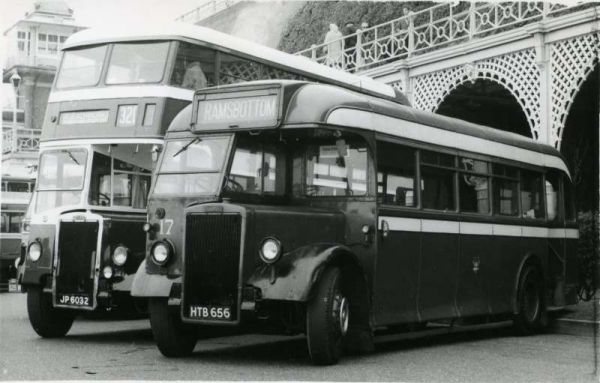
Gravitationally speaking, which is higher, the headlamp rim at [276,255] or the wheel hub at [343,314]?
the headlamp rim at [276,255]

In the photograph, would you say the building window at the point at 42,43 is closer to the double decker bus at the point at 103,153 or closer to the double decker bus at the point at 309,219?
the double decker bus at the point at 103,153

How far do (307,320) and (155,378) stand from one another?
1528mm

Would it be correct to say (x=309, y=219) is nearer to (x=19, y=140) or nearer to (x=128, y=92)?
(x=128, y=92)

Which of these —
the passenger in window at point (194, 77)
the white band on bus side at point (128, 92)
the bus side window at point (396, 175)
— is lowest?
the bus side window at point (396, 175)

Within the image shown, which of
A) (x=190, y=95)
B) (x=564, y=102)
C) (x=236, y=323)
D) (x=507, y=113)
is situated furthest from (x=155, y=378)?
(x=507, y=113)

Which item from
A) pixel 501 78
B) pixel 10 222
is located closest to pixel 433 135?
pixel 501 78

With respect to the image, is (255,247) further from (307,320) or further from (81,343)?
(81,343)

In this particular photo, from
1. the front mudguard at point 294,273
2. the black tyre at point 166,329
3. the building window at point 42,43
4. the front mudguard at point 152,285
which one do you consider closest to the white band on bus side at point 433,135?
the front mudguard at point 294,273

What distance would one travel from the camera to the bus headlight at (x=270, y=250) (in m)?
8.31

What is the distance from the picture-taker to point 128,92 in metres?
11.9

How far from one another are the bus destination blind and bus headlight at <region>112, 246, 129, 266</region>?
245 cm

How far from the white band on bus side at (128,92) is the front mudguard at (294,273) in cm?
403

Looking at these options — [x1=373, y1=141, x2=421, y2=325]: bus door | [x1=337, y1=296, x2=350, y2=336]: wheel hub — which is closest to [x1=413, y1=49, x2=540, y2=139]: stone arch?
[x1=373, y1=141, x2=421, y2=325]: bus door

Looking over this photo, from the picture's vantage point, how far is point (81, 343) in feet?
36.1
